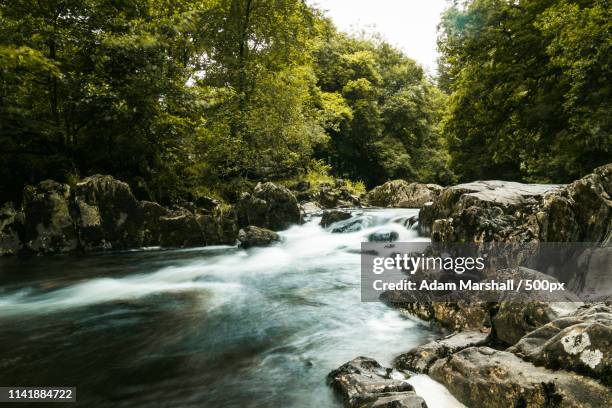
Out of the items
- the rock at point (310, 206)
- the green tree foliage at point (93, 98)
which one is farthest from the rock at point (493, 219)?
the rock at point (310, 206)

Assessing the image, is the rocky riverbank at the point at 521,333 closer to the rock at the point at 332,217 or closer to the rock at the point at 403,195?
the rock at the point at 332,217

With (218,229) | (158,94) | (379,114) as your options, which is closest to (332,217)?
(218,229)

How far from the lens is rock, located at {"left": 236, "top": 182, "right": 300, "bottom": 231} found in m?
13.9

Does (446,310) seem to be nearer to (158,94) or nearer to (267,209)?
(267,209)

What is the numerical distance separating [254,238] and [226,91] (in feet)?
20.0

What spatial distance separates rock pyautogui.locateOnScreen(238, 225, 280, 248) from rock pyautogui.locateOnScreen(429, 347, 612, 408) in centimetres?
888

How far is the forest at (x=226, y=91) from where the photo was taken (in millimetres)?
9266

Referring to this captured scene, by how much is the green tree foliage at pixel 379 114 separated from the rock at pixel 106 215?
1901cm

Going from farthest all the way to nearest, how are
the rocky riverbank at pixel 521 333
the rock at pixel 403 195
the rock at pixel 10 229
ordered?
the rock at pixel 403 195 < the rock at pixel 10 229 < the rocky riverbank at pixel 521 333

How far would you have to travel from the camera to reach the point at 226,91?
1414 cm

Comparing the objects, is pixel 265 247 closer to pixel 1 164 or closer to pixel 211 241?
pixel 211 241

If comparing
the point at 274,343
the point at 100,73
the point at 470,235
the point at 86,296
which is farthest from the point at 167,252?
the point at 470,235

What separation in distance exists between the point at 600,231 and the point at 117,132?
12725 mm

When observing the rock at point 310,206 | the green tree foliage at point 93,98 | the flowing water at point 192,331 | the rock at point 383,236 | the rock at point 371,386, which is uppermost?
the green tree foliage at point 93,98
